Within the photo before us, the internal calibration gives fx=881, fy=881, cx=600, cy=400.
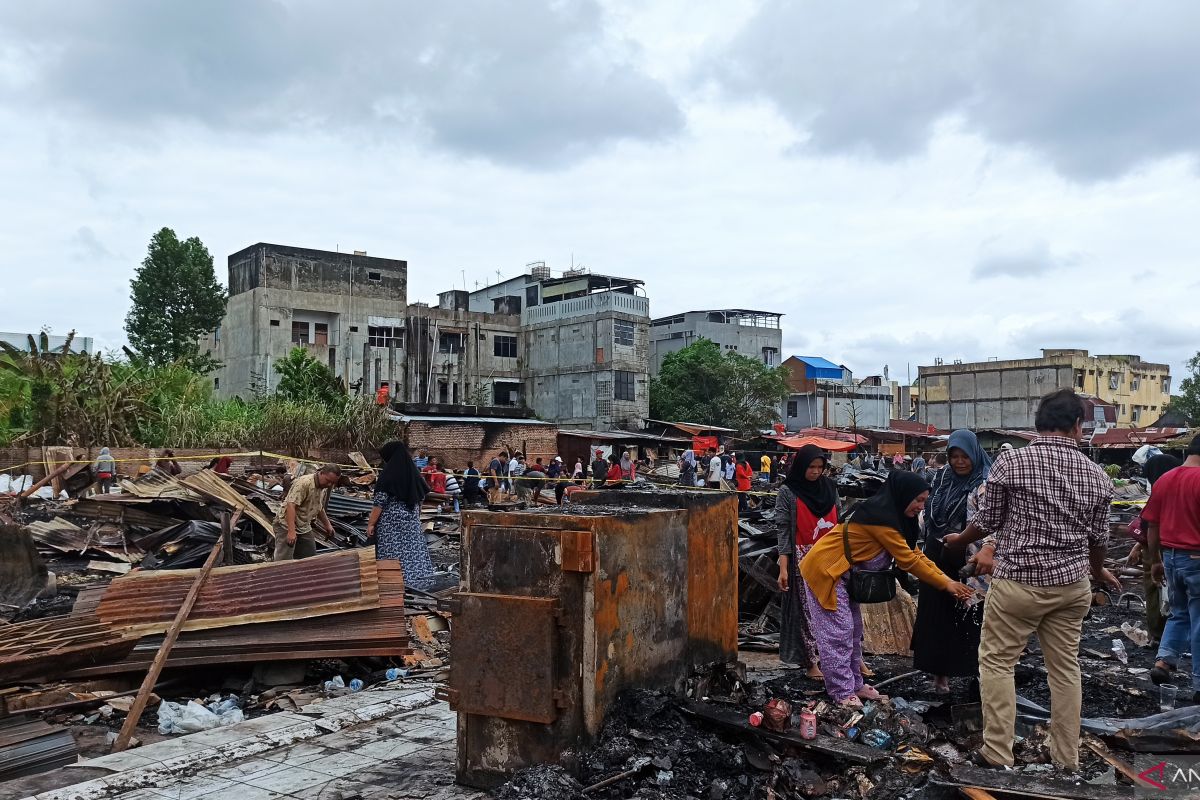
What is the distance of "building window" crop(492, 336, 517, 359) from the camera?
1650 inches

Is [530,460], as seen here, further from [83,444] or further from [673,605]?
[673,605]

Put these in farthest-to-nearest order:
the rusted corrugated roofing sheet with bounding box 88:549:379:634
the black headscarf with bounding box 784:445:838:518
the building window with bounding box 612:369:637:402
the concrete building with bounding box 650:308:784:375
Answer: the concrete building with bounding box 650:308:784:375 < the building window with bounding box 612:369:637:402 < the rusted corrugated roofing sheet with bounding box 88:549:379:634 < the black headscarf with bounding box 784:445:838:518

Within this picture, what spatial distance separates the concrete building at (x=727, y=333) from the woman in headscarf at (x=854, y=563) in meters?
45.4

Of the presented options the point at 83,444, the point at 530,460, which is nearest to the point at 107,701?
the point at 83,444

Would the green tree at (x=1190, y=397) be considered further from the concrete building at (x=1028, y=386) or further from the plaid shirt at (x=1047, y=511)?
the plaid shirt at (x=1047, y=511)

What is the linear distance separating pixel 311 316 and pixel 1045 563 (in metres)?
37.4

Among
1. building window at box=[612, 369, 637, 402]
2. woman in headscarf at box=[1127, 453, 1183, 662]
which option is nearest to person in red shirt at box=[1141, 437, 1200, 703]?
woman in headscarf at box=[1127, 453, 1183, 662]

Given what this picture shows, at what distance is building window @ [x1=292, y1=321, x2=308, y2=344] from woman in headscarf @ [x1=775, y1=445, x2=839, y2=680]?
115ft

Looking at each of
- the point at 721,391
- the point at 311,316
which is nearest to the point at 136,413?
the point at 311,316

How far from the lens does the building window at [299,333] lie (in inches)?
1483

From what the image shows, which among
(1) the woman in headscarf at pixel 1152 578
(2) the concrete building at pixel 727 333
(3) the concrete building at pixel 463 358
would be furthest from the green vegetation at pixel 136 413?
(2) the concrete building at pixel 727 333

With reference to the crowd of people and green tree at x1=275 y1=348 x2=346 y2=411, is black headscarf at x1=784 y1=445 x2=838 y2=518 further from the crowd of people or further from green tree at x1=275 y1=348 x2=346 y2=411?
green tree at x1=275 y1=348 x2=346 y2=411

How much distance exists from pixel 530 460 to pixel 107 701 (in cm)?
2412

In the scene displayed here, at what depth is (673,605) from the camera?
15.0ft
